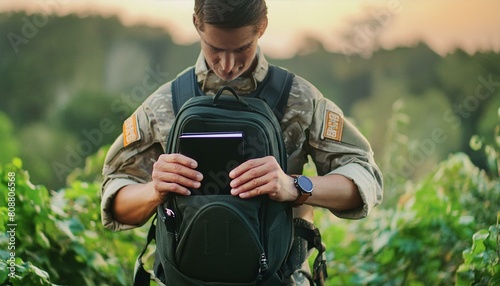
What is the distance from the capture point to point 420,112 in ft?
20.3

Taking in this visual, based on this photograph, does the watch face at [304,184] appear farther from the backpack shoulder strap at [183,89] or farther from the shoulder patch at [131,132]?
the shoulder patch at [131,132]

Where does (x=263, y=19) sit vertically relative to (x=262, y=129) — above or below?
above

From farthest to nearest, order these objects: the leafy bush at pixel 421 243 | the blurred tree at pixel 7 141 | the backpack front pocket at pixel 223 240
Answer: the blurred tree at pixel 7 141
the leafy bush at pixel 421 243
the backpack front pocket at pixel 223 240

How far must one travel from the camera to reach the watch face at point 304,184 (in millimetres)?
2332

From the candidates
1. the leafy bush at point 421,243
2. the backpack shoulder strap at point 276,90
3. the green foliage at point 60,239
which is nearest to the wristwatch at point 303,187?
the backpack shoulder strap at point 276,90

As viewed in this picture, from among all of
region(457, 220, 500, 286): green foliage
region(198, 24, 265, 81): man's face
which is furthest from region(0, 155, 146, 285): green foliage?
region(457, 220, 500, 286): green foliage

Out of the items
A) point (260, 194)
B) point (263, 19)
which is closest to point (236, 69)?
point (263, 19)

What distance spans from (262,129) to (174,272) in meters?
0.46

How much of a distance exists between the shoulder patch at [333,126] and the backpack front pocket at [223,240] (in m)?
0.36

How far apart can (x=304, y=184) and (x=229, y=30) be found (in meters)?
0.47

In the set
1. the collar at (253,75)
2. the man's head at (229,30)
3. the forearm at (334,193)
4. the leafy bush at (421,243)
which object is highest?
the man's head at (229,30)

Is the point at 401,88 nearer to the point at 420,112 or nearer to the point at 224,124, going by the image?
the point at 420,112

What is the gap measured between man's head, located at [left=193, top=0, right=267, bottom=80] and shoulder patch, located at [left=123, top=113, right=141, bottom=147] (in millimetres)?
323

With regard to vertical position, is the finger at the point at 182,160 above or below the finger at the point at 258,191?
above
